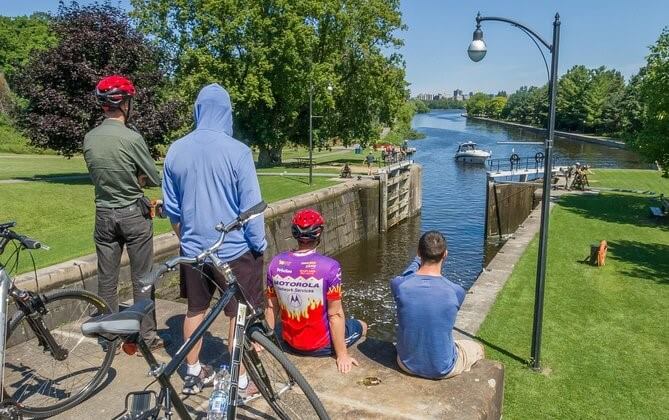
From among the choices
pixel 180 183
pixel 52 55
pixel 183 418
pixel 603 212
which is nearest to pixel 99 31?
pixel 52 55

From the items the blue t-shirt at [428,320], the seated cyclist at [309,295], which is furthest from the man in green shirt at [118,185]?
the blue t-shirt at [428,320]

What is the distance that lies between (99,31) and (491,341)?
15.4 meters

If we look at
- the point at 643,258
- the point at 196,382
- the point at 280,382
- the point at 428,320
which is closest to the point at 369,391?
the point at 428,320

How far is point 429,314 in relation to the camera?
398 cm

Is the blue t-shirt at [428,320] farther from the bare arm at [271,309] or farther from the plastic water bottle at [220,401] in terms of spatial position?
the plastic water bottle at [220,401]

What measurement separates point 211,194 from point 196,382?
1.38 meters

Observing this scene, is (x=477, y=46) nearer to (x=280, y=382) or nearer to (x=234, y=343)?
(x=280, y=382)

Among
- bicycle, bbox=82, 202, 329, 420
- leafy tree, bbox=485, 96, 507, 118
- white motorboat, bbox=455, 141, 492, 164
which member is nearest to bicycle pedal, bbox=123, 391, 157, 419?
bicycle, bbox=82, 202, 329, 420

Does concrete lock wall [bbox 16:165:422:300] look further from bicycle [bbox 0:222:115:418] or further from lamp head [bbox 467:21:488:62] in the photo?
lamp head [bbox 467:21:488:62]

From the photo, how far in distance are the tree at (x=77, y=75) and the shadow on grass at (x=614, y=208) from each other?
14.8 m

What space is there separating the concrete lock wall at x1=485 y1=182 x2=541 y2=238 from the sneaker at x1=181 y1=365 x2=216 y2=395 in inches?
788

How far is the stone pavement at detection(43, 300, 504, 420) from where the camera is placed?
372 centimetres

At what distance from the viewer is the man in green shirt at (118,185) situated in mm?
4293

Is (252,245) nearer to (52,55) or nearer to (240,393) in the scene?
(240,393)
